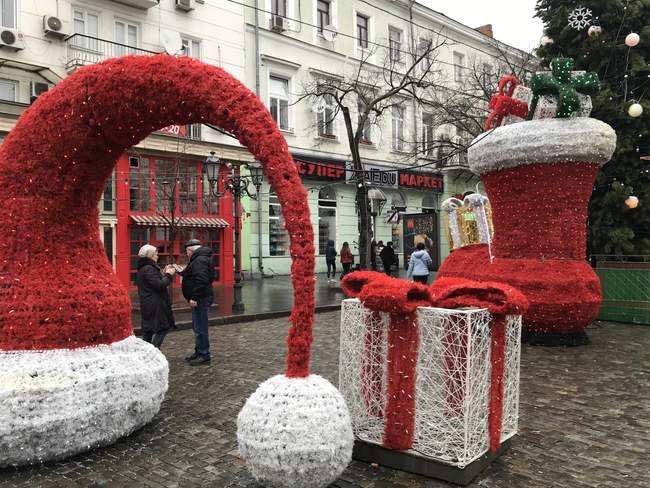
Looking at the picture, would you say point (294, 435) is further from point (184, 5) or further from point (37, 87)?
point (184, 5)

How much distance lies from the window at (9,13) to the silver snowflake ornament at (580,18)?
45.9 ft

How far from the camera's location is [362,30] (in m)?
23.9

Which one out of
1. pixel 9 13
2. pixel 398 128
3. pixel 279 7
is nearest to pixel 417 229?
pixel 398 128

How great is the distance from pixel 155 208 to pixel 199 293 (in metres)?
10.7

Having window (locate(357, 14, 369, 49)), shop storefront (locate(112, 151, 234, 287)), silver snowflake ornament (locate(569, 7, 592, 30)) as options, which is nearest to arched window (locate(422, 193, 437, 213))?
window (locate(357, 14, 369, 49))

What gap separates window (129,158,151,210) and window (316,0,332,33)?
982 centimetres

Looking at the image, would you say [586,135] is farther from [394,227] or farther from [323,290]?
[394,227]

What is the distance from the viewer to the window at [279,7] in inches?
826

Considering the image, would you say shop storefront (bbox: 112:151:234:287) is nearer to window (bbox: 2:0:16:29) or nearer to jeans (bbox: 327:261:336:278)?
jeans (bbox: 327:261:336:278)

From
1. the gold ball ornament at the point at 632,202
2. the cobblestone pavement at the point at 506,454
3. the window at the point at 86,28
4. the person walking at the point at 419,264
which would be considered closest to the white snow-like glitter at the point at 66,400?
the cobblestone pavement at the point at 506,454

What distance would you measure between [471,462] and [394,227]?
2232 cm

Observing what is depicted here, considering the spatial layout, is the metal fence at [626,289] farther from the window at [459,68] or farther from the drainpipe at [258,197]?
the window at [459,68]

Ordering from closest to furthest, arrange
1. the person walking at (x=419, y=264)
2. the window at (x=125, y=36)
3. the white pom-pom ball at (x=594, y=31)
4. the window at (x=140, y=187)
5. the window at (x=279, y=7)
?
the white pom-pom ball at (x=594, y=31)
the person walking at (x=419, y=264)
the window at (x=125, y=36)
the window at (x=140, y=187)
the window at (x=279, y=7)

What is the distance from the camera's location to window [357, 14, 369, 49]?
77.8 feet
